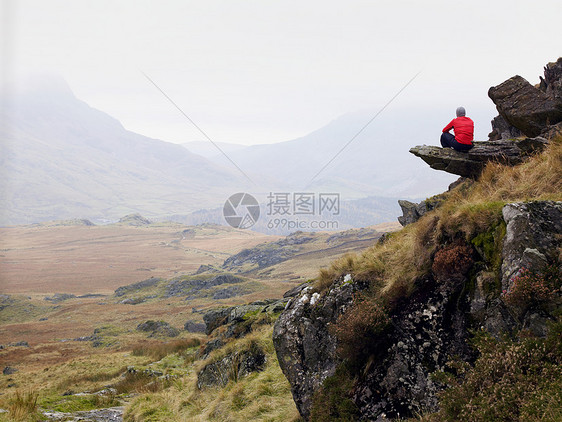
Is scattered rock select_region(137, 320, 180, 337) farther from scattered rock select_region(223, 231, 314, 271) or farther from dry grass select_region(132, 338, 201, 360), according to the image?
scattered rock select_region(223, 231, 314, 271)

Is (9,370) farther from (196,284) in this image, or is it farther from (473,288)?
(196,284)

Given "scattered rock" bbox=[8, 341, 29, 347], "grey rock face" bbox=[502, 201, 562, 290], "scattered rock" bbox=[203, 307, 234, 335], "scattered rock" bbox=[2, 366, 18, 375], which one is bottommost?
"scattered rock" bbox=[8, 341, 29, 347]

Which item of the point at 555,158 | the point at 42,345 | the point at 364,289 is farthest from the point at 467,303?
the point at 42,345

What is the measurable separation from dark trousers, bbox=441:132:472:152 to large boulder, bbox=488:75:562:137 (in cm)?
271

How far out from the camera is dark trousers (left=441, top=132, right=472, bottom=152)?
1207 centimetres

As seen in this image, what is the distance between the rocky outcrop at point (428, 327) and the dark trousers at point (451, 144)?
21.2ft

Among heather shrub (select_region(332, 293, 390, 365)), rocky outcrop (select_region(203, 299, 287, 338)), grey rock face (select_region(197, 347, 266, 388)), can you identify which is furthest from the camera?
rocky outcrop (select_region(203, 299, 287, 338))

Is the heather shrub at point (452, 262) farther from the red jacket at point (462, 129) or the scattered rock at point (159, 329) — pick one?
the scattered rock at point (159, 329)

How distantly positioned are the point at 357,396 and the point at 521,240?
3.97m

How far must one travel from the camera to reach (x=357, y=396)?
264 inches

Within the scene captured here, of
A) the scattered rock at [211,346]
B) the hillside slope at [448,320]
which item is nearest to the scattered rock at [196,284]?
the scattered rock at [211,346]

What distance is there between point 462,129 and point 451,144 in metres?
0.60

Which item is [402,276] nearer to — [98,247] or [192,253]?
[192,253]

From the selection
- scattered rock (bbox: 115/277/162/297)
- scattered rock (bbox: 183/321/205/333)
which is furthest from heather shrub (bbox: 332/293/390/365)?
scattered rock (bbox: 115/277/162/297)
